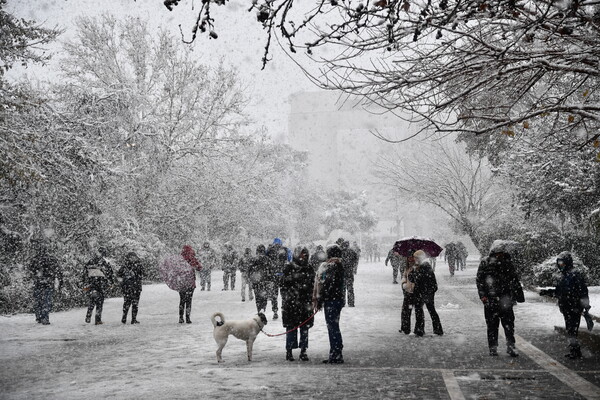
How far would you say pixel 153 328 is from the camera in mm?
12352

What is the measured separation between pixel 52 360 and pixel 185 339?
2.57 m

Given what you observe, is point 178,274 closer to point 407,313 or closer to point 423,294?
point 407,313

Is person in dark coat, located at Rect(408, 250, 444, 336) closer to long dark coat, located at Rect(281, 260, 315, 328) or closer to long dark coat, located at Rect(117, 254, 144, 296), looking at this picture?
long dark coat, located at Rect(281, 260, 315, 328)

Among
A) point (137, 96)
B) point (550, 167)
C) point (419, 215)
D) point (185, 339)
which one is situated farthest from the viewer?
point (419, 215)

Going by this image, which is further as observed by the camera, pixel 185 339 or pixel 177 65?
pixel 177 65

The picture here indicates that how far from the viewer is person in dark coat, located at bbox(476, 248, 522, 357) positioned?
855cm

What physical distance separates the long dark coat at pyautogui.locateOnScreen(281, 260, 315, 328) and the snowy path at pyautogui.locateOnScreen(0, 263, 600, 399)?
2.08 feet

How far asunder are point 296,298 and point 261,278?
4572mm

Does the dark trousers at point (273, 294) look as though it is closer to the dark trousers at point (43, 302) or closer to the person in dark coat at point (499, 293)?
the dark trousers at point (43, 302)

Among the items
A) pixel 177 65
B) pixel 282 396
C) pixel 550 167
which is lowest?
pixel 282 396

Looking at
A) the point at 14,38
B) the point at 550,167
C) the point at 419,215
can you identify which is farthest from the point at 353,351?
the point at 419,215

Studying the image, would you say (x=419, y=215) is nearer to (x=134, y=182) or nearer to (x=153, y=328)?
(x=134, y=182)

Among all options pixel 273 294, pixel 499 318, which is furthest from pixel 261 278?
pixel 499 318

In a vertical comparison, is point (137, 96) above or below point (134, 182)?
above
